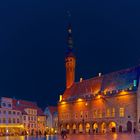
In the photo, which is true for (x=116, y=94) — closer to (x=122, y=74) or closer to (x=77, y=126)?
(x=122, y=74)

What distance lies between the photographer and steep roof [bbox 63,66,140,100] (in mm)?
80875

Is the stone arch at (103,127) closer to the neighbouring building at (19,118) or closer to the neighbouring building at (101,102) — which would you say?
the neighbouring building at (101,102)

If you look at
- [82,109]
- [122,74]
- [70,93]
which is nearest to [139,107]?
[122,74]

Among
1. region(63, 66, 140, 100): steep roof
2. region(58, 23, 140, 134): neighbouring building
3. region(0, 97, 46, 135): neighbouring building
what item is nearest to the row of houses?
region(0, 97, 46, 135): neighbouring building

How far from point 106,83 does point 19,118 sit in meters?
23.8

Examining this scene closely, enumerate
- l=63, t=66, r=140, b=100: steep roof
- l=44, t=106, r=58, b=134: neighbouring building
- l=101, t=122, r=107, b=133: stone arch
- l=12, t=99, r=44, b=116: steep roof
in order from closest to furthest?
l=63, t=66, r=140, b=100: steep roof
l=101, t=122, r=107, b=133: stone arch
l=12, t=99, r=44, b=116: steep roof
l=44, t=106, r=58, b=134: neighbouring building

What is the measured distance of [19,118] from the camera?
95.1 m

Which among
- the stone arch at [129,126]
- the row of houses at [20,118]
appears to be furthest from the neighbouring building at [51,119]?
the stone arch at [129,126]

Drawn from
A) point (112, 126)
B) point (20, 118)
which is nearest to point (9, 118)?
point (20, 118)

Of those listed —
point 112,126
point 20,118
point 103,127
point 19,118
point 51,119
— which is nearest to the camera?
point 112,126

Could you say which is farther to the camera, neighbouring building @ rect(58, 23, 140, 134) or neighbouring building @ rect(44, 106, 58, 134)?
neighbouring building @ rect(44, 106, 58, 134)

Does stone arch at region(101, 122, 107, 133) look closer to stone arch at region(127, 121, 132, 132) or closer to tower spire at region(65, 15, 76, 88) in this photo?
stone arch at region(127, 121, 132, 132)

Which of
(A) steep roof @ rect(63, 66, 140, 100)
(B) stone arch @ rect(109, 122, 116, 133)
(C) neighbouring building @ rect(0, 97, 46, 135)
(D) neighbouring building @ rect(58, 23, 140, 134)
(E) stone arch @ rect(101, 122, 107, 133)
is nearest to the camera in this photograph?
(D) neighbouring building @ rect(58, 23, 140, 134)

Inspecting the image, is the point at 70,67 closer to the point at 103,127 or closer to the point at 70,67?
the point at 70,67
